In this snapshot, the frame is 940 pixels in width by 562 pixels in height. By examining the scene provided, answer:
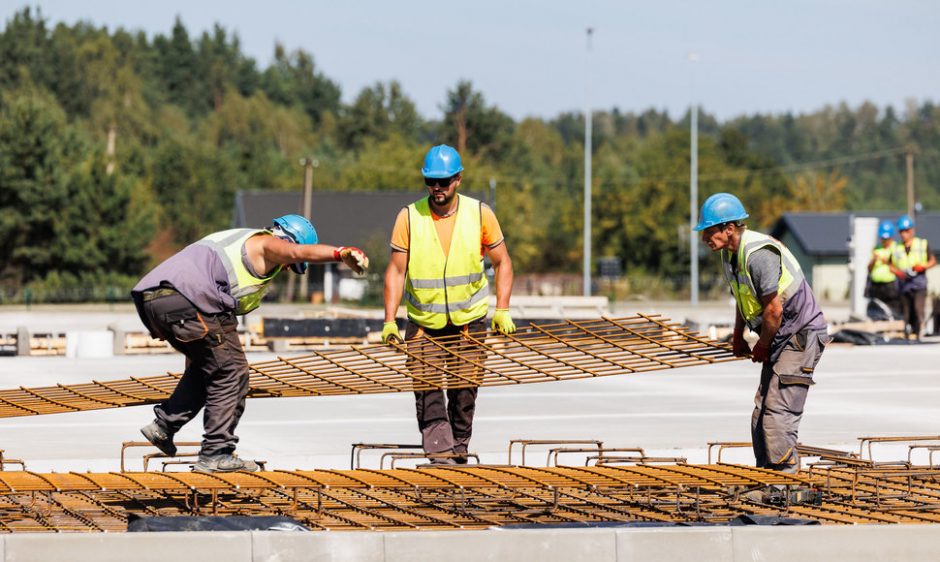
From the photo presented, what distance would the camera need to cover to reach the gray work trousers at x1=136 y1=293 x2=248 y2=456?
7684mm

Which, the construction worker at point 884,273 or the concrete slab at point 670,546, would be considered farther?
the construction worker at point 884,273

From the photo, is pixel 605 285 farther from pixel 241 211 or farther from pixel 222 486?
pixel 222 486

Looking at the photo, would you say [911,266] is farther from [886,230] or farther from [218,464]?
[218,464]

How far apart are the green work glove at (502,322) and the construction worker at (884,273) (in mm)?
16005

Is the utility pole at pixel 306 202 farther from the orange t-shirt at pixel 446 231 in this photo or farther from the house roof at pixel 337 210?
the orange t-shirt at pixel 446 231

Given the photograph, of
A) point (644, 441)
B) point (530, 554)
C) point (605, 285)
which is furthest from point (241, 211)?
point (530, 554)

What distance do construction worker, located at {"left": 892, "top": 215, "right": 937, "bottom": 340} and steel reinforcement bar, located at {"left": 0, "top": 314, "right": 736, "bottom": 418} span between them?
15.0 m

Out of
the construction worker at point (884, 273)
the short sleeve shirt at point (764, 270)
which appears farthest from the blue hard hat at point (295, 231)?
the construction worker at point (884, 273)

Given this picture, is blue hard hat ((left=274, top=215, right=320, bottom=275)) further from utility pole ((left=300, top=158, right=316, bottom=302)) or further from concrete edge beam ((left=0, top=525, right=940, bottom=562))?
utility pole ((left=300, top=158, right=316, bottom=302))

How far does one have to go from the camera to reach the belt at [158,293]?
771 cm

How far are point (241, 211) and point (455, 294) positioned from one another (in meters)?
66.0

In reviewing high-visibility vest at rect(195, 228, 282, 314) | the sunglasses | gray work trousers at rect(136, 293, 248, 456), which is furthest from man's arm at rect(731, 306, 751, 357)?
gray work trousers at rect(136, 293, 248, 456)

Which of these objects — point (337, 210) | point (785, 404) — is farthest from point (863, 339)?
point (337, 210)

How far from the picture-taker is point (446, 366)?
8.51 metres
